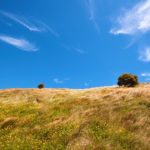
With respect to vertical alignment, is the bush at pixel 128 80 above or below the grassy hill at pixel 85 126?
above

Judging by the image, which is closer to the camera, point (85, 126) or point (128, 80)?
point (85, 126)

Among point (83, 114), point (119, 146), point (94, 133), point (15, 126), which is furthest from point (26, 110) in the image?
point (119, 146)

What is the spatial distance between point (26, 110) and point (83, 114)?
8.47m

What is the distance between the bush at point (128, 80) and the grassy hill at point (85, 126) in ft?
101

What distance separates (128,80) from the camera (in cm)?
6328

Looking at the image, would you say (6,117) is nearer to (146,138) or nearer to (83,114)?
(83,114)

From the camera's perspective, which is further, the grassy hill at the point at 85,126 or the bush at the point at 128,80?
the bush at the point at 128,80

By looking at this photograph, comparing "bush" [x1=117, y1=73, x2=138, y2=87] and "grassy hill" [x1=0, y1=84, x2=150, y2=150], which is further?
"bush" [x1=117, y1=73, x2=138, y2=87]

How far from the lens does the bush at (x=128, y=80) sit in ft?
204

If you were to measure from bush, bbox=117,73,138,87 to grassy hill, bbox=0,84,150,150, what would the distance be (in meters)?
30.7

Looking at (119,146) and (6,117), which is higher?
(6,117)

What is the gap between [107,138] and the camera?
20844 millimetres

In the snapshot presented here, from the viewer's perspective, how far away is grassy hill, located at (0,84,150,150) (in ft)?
66.7

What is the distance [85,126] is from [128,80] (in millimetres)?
41434
